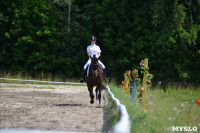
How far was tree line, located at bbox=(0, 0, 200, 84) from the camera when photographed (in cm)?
3422

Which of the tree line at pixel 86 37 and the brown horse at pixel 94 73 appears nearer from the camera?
the brown horse at pixel 94 73

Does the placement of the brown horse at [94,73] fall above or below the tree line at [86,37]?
below

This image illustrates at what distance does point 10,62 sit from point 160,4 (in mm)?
21783

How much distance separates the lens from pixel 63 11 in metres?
41.3

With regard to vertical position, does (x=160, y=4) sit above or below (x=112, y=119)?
above

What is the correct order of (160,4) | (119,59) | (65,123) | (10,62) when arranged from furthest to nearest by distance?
(10,62) → (119,59) → (160,4) → (65,123)

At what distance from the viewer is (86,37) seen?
38.8m

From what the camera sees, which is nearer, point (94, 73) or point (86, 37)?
point (94, 73)

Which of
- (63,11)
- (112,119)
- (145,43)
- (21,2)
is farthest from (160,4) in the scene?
(112,119)

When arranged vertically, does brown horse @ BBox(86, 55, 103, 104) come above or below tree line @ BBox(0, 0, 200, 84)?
below

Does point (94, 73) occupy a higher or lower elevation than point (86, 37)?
lower

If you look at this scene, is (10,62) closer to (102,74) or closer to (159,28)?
(159,28)

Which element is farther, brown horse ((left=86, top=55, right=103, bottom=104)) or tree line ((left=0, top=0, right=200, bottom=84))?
tree line ((left=0, top=0, right=200, bottom=84))

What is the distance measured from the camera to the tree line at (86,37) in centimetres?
3422
